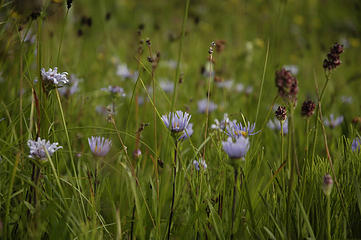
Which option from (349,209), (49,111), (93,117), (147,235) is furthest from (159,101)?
(349,209)

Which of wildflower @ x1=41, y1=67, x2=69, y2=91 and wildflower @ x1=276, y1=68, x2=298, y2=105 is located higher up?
wildflower @ x1=41, y1=67, x2=69, y2=91

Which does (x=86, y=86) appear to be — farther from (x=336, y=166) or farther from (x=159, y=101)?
(x=336, y=166)

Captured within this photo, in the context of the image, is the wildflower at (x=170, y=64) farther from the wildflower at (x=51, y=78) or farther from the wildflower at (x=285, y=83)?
the wildflower at (x=285, y=83)

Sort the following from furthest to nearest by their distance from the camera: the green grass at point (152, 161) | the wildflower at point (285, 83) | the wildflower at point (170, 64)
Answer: the wildflower at point (170, 64), the green grass at point (152, 161), the wildflower at point (285, 83)

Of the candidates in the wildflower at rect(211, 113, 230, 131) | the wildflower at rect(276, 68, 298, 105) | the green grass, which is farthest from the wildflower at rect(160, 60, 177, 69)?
the wildflower at rect(276, 68, 298, 105)

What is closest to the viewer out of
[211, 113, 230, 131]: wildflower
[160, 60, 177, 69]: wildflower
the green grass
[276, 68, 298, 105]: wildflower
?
[276, 68, 298, 105]: wildflower

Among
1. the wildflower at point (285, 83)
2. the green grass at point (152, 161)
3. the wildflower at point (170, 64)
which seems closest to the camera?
the wildflower at point (285, 83)

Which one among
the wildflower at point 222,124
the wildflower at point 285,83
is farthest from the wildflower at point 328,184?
the wildflower at point 222,124

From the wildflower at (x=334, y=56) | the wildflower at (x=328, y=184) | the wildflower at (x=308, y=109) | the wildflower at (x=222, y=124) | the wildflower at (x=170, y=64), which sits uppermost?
the wildflower at (x=170, y=64)

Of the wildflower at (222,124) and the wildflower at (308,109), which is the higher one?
the wildflower at (222,124)

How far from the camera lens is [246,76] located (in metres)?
2.44

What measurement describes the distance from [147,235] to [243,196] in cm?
23

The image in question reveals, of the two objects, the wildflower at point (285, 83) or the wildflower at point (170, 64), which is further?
the wildflower at point (170, 64)

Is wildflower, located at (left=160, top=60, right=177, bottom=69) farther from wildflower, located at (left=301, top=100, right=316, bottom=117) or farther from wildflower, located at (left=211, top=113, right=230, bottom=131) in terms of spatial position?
wildflower, located at (left=301, top=100, right=316, bottom=117)
